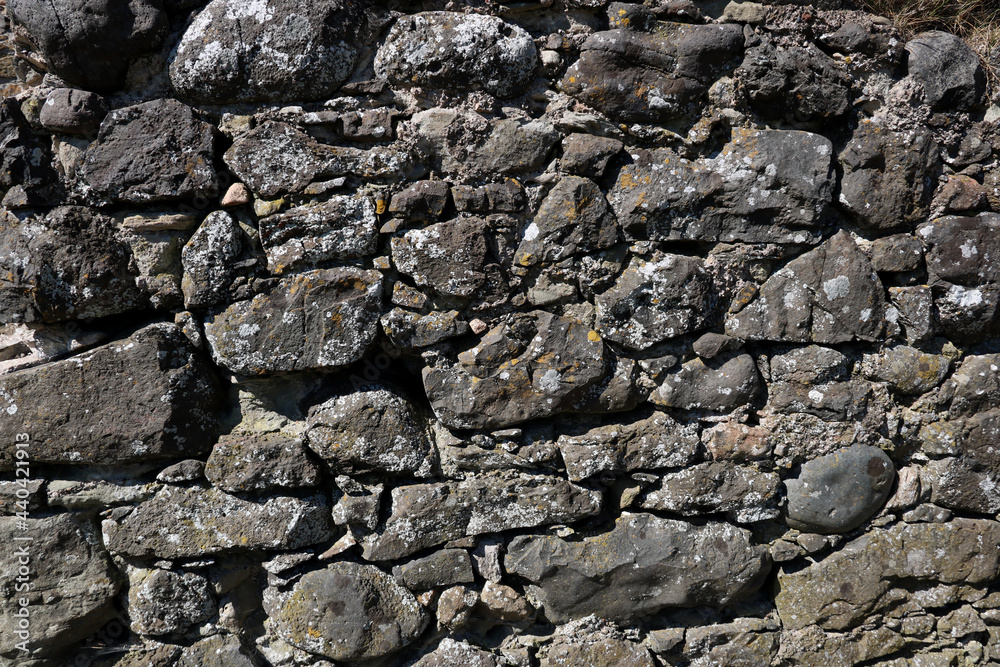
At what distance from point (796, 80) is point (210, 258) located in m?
2.41

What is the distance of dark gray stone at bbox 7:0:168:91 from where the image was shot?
82.5 inches

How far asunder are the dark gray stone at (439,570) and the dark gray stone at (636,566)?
0.60 ft

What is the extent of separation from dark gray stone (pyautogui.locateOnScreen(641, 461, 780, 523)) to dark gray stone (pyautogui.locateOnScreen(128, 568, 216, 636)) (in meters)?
1.89

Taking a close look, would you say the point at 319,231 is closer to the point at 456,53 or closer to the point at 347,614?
the point at 456,53

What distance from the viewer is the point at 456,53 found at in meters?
2.18

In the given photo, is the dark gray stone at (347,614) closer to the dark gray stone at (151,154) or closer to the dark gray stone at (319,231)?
the dark gray stone at (319,231)

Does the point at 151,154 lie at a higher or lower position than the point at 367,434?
higher

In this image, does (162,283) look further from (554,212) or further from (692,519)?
(692,519)

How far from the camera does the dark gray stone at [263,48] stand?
2.14 metres

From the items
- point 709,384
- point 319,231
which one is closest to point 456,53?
point 319,231

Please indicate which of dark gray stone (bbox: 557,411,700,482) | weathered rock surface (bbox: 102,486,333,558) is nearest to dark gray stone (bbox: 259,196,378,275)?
weathered rock surface (bbox: 102,486,333,558)

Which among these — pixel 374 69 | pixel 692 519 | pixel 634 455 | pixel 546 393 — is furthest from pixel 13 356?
pixel 692 519

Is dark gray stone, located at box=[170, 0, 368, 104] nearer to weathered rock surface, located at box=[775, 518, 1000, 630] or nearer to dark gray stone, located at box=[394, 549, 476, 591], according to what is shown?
dark gray stone, located at box=[394, 549, 476, 591]

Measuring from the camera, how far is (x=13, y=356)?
2326 millimetres
